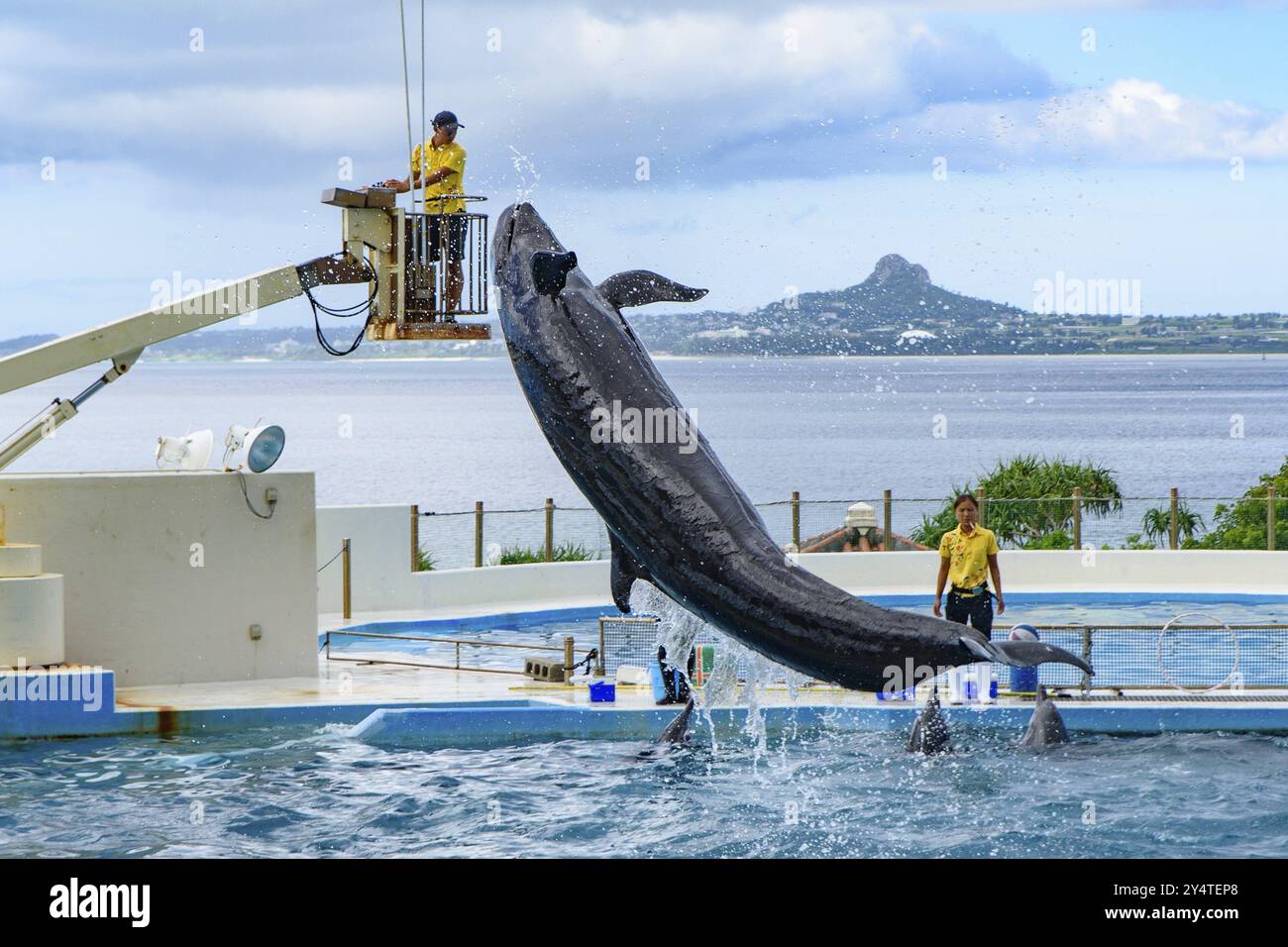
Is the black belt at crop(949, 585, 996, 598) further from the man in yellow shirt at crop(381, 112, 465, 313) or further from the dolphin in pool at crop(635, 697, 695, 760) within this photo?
the man in yellow shirt at crop(381, 112, 465, 313)

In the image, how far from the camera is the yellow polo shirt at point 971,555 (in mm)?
11500

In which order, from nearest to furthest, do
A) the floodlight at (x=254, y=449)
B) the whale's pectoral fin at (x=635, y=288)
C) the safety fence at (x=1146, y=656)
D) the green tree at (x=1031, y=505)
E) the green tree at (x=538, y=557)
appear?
the whale's pectoral fin at (x=635, y=288) → the safety fence at (x=1146, y=656) → the floodlight at (x=254, y=449) → the green tree at (x=538, y=557) → the green tree at (x=1031, y=505)

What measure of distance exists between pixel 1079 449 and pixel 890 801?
8538 cm

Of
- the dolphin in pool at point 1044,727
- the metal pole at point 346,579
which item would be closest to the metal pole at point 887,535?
the metal pole at point 346,579

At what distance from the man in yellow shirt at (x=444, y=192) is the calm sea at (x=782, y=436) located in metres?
28.0

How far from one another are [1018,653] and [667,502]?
1449 mm

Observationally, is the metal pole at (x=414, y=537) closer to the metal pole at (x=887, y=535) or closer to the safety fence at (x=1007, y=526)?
the safety fence at (x=1007, y=526)

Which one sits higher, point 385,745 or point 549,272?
point 549,272

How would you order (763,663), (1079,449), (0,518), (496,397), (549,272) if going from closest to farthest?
(549,272)
(763,663)
(0,518)
(1079,449)
(496,397)

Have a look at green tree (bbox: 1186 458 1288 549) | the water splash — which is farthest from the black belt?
green tree (bbox: 1186 458 1288 549)

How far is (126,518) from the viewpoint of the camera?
12.4 metres

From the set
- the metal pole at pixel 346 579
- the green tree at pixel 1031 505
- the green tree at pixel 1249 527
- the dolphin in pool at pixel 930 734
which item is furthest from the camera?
the green tree at pixel 1031 505
